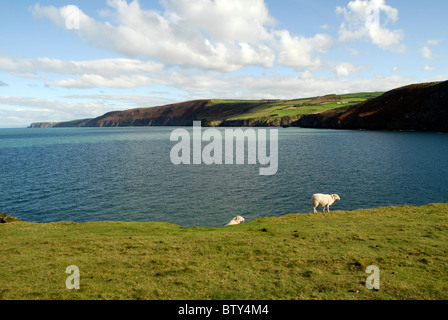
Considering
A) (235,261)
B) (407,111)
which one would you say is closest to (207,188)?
(235,261)

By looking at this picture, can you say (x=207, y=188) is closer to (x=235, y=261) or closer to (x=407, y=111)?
(x=235, y=261)

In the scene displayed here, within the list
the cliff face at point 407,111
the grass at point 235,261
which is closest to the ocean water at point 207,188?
the grass at point 235,261

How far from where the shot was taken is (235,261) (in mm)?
14609

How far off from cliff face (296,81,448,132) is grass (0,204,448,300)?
152 metres

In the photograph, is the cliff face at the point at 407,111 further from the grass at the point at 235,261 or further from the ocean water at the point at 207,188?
the grass at the point at 235,261

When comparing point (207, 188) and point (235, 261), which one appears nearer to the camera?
point (235, 261)

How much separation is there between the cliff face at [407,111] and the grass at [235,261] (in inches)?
5969

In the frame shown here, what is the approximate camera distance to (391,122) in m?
160

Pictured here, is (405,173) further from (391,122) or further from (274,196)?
(391,122)

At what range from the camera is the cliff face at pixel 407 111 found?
141 meters

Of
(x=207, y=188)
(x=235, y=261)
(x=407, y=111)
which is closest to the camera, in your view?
(x=235, y=261)

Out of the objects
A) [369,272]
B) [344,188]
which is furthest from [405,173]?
[369,272]

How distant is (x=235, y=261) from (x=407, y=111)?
174 m

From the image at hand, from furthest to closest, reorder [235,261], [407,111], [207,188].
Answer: [407,111] < [207,188] < [235,261]
